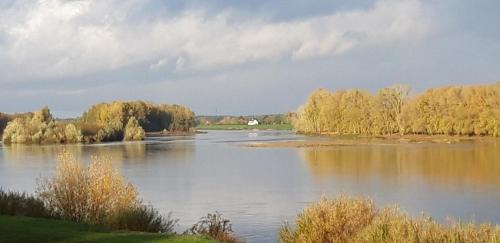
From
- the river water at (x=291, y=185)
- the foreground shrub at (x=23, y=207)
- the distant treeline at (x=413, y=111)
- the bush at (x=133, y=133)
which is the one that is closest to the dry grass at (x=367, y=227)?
the river water at (x=291, y=185)

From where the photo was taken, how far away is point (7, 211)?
10781 millimetres

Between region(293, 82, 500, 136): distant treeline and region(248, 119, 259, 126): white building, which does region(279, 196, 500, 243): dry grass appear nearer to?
region(293, 82, 500, 136): distant treeline

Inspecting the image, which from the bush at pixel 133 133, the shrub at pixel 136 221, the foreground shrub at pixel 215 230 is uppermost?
the bush at pixel 133 133

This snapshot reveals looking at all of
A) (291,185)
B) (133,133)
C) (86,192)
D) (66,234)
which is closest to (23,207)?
(86,192)

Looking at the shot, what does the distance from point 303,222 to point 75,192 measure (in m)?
4.26

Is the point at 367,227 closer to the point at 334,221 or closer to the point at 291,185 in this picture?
the point at 334,221

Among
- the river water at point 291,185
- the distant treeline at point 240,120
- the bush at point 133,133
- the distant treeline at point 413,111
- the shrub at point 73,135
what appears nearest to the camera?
the river water at point 291,185

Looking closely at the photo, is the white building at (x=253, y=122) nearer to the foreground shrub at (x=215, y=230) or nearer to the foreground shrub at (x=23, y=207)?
the foreground shrub at (x=23, y=207)

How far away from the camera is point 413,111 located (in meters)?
62.4

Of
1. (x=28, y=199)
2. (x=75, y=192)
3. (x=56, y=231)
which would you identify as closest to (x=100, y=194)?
(x=75, y=192)

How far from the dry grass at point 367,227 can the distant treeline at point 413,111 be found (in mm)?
51353

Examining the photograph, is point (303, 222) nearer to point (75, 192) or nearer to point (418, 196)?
point (75, 192)

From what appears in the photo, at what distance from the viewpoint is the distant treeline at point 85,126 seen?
207 ft

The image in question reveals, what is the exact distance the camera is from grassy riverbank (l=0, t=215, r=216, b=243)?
7.86 metres
